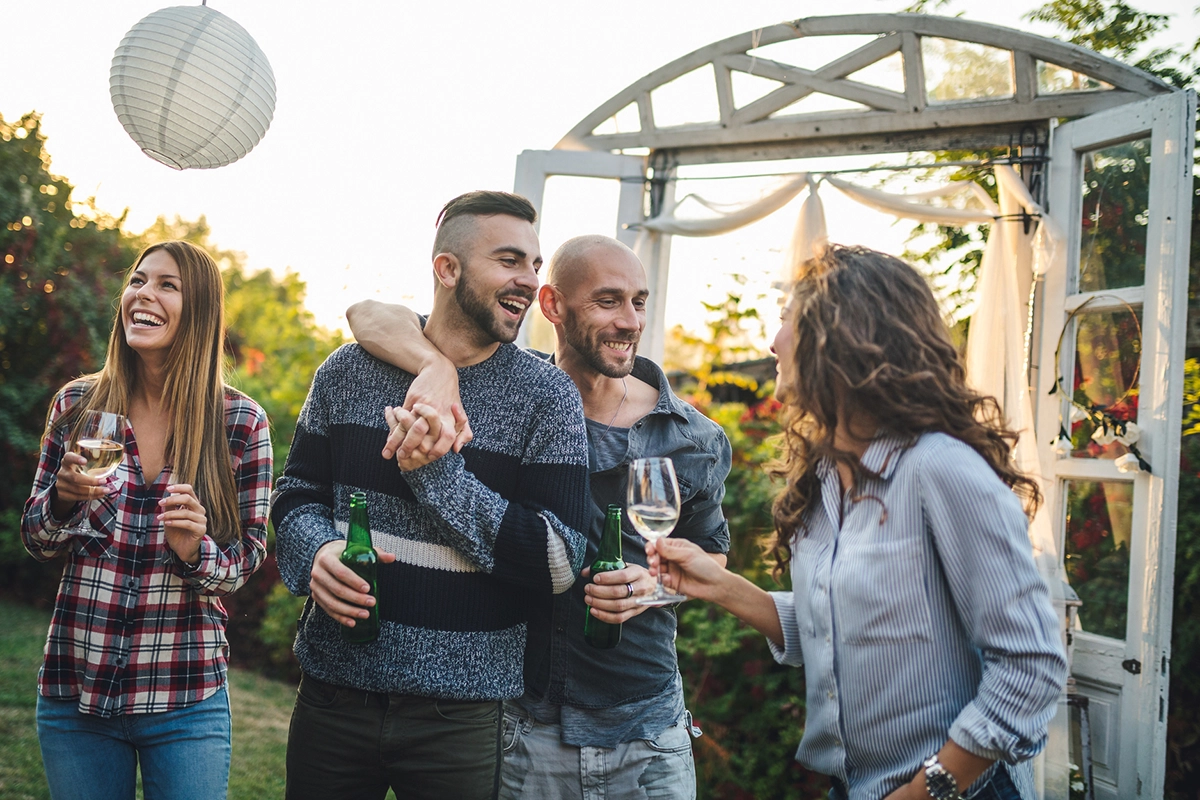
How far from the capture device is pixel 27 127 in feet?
24.0

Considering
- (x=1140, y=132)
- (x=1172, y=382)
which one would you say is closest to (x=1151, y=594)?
(x=1172, y=382)

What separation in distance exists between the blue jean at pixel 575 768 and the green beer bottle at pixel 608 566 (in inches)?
11.9

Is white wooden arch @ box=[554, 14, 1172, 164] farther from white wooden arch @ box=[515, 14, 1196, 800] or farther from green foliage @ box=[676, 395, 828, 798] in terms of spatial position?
green foliage @ box=[676, 395, 828, 798]

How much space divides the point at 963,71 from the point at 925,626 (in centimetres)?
436

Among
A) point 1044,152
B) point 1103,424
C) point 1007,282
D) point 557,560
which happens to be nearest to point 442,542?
point 557,560

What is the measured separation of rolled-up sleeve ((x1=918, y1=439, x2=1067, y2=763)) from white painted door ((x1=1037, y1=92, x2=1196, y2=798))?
3.01 m

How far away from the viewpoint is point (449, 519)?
190 cm

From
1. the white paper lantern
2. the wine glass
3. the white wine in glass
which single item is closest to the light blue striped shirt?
the wine glass

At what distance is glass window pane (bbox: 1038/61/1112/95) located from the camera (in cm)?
463

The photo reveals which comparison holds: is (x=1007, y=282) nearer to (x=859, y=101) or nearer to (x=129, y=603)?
(x=859, y=101)

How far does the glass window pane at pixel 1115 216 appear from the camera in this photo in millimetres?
4262

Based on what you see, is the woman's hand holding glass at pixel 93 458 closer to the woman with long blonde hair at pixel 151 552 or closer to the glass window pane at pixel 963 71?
the woman with long blonde hair at pixel 151 552

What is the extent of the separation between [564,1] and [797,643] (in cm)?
513

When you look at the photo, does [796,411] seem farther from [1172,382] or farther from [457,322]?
[1172,382]
